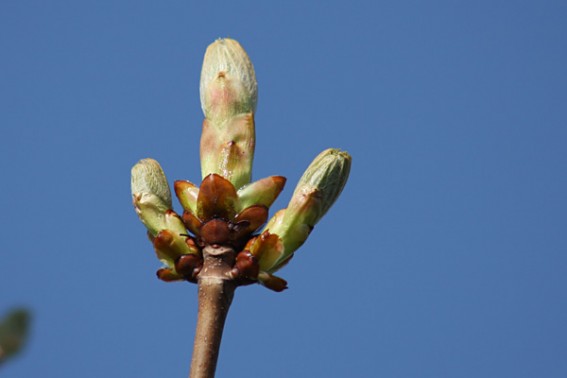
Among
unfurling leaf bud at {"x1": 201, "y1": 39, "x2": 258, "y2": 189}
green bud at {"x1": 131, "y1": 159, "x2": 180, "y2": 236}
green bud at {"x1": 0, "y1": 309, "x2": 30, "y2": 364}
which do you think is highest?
unfurling leaf bud at {"x1": 201, "y1": 39, "x2": 258, "y2": 189}

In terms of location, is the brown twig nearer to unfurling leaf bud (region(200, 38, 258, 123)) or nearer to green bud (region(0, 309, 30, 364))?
unfurling leaf bud (region(200, 38, 258, 123))

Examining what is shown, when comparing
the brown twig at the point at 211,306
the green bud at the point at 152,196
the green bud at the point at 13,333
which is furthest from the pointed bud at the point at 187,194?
the green bud at the point at 13,333

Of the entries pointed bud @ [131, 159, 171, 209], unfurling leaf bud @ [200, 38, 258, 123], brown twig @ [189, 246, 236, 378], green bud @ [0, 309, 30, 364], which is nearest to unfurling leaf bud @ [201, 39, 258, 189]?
unfurling leaf bud @ [200, 38, 258, 123]

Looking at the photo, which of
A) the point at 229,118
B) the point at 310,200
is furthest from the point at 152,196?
the point at 310,200

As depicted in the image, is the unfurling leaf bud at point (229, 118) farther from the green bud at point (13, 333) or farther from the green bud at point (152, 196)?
the green bud at point (13, 333)

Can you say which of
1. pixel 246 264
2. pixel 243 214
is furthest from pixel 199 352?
pixel 243 214

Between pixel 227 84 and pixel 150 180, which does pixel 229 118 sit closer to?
pixel 227 84

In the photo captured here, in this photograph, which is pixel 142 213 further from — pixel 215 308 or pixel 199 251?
pixel 215 308
